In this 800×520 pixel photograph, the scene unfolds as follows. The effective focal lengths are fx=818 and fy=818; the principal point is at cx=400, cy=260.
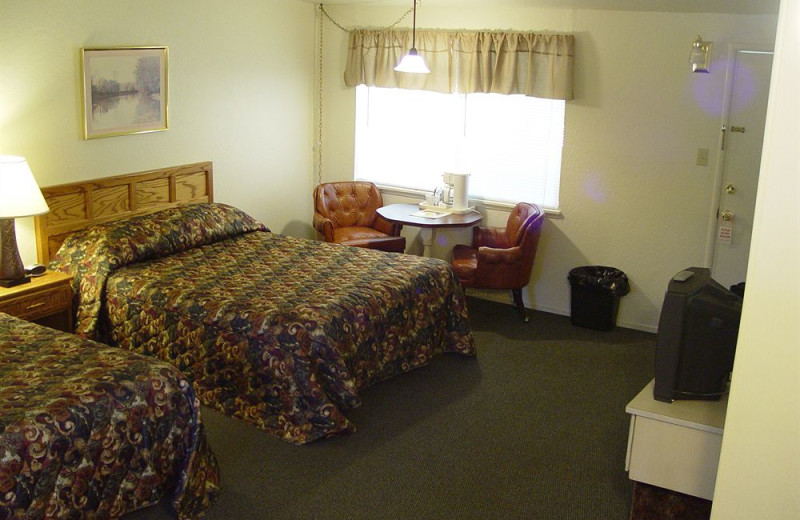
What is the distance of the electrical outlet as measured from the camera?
17.5 feet

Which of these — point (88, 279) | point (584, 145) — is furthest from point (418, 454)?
point (584, 145)

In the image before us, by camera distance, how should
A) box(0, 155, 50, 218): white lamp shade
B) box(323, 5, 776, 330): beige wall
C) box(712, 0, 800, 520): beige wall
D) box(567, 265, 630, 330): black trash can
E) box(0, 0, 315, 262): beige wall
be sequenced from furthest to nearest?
box(567, 265, 630, 330): black trash can < box(323, 5, 776, 330): beige wall < box(0, 0, 315, 262): beige wall < box(0, 155, 50, 218): white lamp shade < box(712, 0, 800, 520): beige wall

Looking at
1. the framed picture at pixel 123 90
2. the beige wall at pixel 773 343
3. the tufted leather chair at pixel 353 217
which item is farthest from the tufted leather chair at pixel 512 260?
the beige wall at pixel 773 343

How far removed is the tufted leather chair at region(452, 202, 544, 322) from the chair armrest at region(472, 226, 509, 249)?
0.07m

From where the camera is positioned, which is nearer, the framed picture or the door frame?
the framed picture

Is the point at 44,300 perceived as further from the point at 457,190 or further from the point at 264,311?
the point at 457,190

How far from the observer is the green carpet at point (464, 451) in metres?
3.43

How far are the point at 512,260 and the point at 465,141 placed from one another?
1155mm

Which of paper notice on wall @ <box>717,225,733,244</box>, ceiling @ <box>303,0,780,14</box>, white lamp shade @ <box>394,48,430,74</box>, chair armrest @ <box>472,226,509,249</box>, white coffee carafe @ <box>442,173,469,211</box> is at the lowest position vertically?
chair armrest @ <box>472,226,509,249</box>

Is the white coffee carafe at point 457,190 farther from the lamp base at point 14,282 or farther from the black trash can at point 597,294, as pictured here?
the lamp base at point 14,282

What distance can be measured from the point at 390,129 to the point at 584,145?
1.62 metres

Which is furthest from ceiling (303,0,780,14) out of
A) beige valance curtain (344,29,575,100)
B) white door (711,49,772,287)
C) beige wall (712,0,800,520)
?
beige wall (712,0,800,520)

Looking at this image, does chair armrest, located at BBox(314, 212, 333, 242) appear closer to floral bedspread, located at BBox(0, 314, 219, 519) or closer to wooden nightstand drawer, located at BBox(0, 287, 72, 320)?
wooden nightstand drawer, located at BBox(0, 287, 72, 320)

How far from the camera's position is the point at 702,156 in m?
5.36
